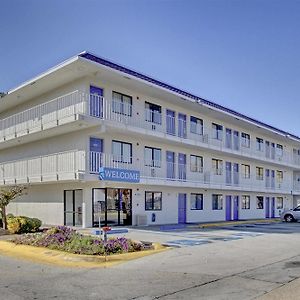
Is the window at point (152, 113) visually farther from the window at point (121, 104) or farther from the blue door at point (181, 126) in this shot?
the blue door at point (181, 126)

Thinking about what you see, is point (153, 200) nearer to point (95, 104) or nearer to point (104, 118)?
point (104, 118)

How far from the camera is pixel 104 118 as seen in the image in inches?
→ 850

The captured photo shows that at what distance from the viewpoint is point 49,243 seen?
14.1 m

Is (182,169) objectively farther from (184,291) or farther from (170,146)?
(184,291)

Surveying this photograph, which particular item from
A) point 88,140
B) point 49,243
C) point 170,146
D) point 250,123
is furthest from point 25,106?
point 250,123

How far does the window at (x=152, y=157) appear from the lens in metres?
25.6

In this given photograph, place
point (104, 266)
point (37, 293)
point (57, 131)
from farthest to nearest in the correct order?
point (57, 131), point (104, 266), point (37, 293)

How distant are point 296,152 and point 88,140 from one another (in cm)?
3430

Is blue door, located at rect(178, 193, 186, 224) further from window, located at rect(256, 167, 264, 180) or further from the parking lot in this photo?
the parking lot

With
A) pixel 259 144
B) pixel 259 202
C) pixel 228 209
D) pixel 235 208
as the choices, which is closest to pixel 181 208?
pixel 228 209

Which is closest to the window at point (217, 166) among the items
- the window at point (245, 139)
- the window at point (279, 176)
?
the window at point (245, 139)

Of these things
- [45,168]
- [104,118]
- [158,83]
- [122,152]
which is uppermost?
[158,83]

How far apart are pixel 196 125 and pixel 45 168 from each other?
39.1ft

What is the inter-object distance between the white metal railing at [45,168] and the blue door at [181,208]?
967cm
